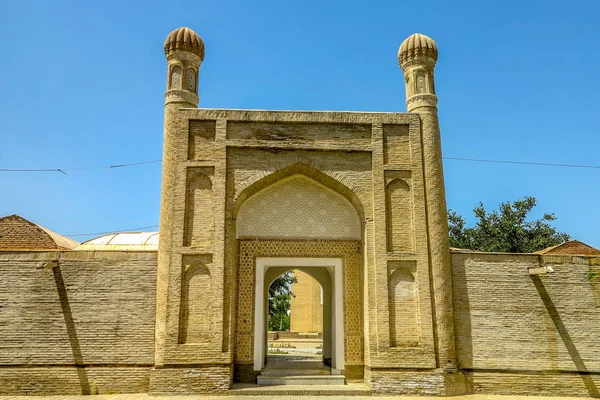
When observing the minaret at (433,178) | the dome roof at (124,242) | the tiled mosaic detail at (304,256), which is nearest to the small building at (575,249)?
the minaret at (433,178)

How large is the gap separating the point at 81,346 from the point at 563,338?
7.85 metres

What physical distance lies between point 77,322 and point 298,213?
13.2ft

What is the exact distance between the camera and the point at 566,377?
8.39 m

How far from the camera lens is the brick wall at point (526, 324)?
8344mm

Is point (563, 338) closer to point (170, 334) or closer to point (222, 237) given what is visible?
point (222, 237)

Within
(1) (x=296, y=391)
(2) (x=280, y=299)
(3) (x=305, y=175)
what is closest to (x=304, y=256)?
(3) (x=305, y=175)

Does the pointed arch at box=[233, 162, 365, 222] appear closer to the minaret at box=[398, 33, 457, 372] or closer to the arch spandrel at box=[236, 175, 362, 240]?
the arch spandrel at box=[236, 175, 362, 240]

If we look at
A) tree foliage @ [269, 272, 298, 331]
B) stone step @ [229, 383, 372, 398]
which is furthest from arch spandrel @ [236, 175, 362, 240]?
tree foliage @ [269, 272, 298, 331]

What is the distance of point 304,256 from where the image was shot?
8969mm

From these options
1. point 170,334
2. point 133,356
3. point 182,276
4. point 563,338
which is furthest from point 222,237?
point 563,338

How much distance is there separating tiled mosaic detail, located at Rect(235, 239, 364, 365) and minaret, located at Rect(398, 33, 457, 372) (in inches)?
51.2

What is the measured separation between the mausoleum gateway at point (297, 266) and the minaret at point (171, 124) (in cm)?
3

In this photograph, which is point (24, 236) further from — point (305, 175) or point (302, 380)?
point (302, 380)

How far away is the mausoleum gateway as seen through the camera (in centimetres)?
810
